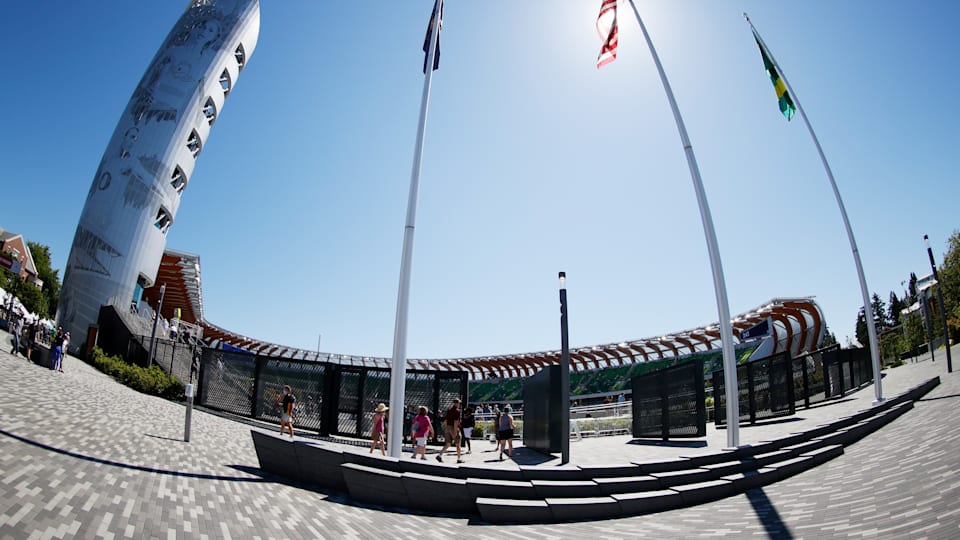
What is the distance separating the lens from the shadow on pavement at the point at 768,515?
4.64m

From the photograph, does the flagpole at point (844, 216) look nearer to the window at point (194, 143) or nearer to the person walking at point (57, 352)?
the person walking at point (57, 352)

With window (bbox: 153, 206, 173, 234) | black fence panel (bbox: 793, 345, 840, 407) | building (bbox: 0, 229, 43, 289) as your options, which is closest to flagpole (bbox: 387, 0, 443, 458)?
black fence panel (bbox: 793, 345, 840, 407)

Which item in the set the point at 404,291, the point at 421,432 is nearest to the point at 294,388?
the point at 421,432

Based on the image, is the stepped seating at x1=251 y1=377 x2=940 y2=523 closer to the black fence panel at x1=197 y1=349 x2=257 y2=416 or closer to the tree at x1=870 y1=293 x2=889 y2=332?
the black fence panel at x1=197 y1=349 x2=257 y2=416

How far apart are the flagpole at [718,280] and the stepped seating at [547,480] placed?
67 centimetres

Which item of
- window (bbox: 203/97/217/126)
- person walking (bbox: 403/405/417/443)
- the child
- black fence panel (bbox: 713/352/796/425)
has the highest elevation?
window (bbox: 203/97/217/126)

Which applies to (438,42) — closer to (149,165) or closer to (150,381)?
(150,381)

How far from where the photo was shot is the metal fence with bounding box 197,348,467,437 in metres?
13.4

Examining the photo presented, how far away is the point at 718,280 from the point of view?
10633 millimetres

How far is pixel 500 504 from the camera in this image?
6438mm

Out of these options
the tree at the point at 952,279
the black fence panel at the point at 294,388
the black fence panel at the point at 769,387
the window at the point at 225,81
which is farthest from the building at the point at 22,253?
the tree at the point at 952,279

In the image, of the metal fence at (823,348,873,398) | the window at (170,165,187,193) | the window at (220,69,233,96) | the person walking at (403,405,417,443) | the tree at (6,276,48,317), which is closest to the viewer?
the person walking at (403,405,417,443)

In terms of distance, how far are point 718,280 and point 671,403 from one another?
13.2 ft

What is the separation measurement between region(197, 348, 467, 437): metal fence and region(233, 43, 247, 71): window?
4291 cm
